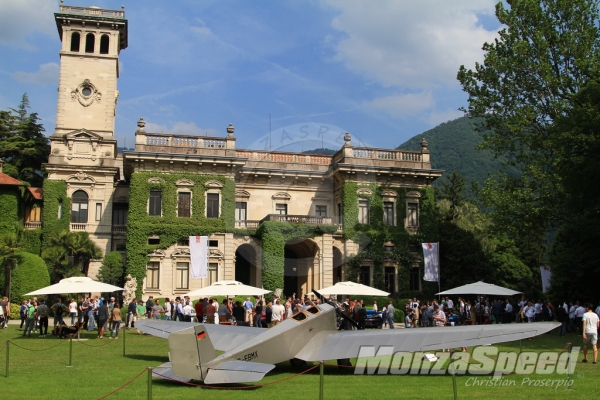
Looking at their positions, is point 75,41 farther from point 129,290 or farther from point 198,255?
point 198,255

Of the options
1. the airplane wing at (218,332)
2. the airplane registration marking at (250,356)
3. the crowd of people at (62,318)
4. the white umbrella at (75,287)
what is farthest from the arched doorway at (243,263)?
the airplane registration marking at (250,356)

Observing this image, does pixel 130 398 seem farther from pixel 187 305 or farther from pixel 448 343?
pixel 187 305

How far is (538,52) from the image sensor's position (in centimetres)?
3281

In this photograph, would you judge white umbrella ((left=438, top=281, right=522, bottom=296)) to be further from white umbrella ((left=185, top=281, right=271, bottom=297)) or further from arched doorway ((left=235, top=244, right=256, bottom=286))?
arched doorway ((left=235, top=244, right=256, bottom=286))

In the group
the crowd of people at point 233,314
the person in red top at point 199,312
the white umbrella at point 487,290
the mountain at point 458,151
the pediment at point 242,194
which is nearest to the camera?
the crowd of people at point 233,314

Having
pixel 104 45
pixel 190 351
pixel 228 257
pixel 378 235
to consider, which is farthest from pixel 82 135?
pixel 190 351

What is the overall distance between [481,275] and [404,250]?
6.65m

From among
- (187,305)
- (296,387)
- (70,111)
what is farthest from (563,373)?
(70,111)

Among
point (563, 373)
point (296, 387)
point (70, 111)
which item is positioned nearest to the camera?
point (296, 387)

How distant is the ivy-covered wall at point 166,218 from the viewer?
38.9 meters

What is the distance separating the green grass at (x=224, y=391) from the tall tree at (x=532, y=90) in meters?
19.2

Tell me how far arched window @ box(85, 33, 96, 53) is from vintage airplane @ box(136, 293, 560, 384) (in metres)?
36.7

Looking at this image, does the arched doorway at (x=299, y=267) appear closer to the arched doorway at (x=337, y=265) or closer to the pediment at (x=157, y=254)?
the arched doorway at (x=337, y=265)

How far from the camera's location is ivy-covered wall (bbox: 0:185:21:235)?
40438 millimetres
